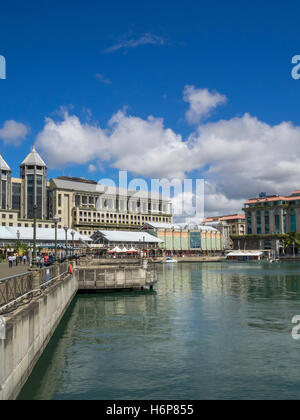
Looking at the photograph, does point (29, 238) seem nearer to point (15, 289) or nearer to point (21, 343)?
point (15, 289)

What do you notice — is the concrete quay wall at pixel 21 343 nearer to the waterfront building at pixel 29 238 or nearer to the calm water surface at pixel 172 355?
the calm water surface at pixel 172 355

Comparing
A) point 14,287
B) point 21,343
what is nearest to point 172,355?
point 14,287

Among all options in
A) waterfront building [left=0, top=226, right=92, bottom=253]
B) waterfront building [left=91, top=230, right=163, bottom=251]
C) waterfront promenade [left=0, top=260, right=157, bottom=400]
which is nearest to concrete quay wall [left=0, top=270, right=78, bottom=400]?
waterfront promenade [left=0, top=260, right=157, bottom=400]

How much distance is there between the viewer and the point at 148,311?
42.1 m

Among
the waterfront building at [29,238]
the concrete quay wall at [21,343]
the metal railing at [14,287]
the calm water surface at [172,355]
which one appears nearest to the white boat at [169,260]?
the waterfront building at [29,238]

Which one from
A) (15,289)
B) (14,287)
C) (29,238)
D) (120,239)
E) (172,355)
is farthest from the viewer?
(120,239)

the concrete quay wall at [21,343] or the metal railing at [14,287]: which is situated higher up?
the metal railing at [14,287]

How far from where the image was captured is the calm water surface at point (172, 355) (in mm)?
18828

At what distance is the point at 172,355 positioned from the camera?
963 inches

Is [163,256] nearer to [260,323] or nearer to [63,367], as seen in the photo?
[260,323]

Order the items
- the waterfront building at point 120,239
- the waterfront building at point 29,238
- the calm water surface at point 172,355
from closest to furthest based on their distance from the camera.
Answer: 1. the calm water surface at point 172,355
2. the waterfront building at point 29,238
3. the waterfront building at point 120,239

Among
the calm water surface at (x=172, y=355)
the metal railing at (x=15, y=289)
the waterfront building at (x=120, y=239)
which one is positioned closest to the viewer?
the metal railing at (x=15, y=289)

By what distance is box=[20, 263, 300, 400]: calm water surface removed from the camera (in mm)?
18828
